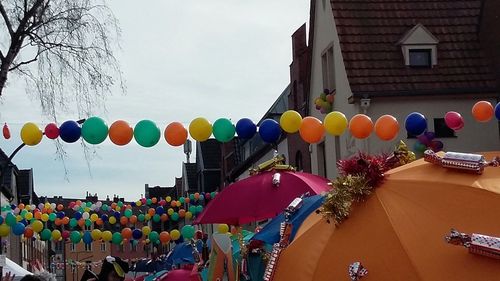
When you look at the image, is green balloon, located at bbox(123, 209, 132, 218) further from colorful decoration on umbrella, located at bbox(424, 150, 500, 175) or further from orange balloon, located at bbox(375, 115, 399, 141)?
colorful decoration on umbrella, located at bbox(424, 150, 500, 175)

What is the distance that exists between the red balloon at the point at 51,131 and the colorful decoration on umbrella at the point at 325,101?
1209 centimetres

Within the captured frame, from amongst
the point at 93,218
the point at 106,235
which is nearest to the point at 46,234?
the point at 93,218

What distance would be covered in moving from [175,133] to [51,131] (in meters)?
1.63

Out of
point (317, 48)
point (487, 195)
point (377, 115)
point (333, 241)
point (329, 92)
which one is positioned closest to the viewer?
point (487, 195)

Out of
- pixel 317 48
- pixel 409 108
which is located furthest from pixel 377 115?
pixel 317 48

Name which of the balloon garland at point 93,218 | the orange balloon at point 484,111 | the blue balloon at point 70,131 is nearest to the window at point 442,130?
the balloon garland at point 93,218

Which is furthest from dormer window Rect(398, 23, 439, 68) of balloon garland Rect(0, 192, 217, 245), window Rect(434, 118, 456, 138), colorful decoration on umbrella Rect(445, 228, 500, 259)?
colorful decoration on umbrella Rect(445, 228, 500, 259)

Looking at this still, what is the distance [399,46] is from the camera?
21484 millimetres

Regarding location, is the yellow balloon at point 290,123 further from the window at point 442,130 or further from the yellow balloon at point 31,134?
the window at point 442,130

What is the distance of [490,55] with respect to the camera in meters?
21.1

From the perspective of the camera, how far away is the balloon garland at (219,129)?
1062 cm

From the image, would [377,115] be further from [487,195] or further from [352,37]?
[487,195]

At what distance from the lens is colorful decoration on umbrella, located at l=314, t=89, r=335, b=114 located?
22.3 meters

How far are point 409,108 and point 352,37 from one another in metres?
2.34
